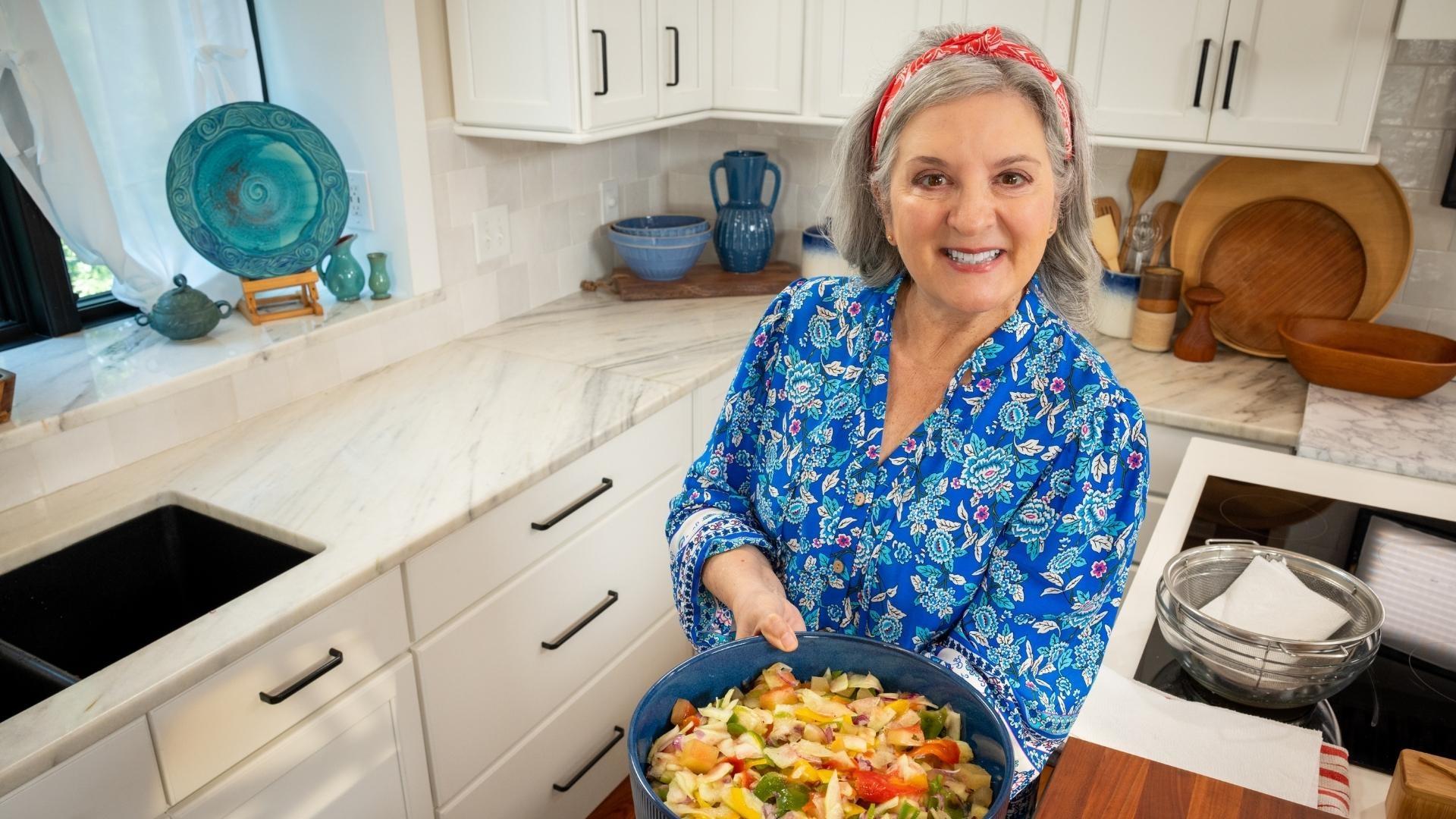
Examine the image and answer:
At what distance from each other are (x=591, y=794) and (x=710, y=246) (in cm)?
168

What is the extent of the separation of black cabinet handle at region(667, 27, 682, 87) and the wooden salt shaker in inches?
49.5

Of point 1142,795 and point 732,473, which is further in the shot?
point 732,473

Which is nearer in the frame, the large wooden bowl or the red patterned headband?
the red patterned headband

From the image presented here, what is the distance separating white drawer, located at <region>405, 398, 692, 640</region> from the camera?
67.6 inches

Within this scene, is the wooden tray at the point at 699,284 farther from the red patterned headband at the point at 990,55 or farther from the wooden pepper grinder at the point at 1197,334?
the red patterned headband at the point at 990,55

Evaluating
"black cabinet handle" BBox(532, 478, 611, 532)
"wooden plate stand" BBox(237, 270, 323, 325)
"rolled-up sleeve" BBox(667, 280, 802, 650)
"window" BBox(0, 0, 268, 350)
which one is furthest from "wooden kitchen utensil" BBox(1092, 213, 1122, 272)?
"window" BBox(0, 0, 268, 350)

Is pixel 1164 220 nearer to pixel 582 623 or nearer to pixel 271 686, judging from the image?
pixel 582 623

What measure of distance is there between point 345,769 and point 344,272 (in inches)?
44.6

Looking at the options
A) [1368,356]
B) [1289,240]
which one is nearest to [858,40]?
[1289,240]

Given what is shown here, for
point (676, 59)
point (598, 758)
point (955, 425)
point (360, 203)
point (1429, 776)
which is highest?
point (676, 59)

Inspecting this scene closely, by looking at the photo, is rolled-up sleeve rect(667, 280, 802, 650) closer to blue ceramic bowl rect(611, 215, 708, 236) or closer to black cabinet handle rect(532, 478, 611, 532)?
black cabinet handle rect(532, 478, 611, 532)

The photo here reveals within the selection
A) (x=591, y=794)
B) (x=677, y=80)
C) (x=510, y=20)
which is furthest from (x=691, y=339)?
(x=591, y=794)

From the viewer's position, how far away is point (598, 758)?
7.58 feet

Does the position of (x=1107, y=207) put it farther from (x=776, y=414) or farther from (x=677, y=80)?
(x=776, y=414)
